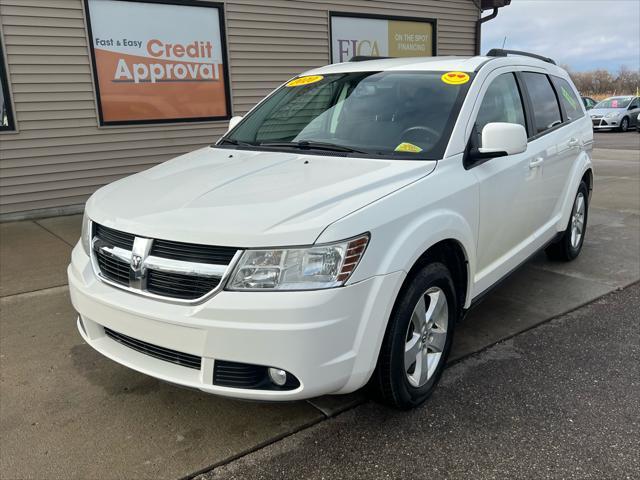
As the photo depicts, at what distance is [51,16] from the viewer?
696 centimetres

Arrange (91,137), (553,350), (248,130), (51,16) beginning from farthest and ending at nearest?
(91,137), (51,16), (248,130), (553,350)

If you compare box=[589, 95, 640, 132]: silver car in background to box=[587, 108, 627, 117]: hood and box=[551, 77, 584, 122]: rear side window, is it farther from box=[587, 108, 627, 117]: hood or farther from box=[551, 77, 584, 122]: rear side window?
box=[551, 77, 584, 122]: rear side window

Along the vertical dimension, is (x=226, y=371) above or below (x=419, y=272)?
below

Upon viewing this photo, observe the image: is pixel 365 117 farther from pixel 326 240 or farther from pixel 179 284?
pixel 179 284

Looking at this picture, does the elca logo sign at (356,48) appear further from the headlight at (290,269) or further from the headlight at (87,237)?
the headlight at (290,269)

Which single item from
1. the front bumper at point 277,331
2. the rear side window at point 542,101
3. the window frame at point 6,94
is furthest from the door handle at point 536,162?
the window frame at point 6,94

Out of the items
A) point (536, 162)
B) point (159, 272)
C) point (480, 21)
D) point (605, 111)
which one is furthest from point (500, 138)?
point (605, 111)

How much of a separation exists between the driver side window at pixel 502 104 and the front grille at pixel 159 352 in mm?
2094

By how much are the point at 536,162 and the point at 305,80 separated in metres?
1.76

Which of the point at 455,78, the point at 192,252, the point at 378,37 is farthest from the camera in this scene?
the point at 378,37

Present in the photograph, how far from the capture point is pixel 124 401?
3.01 m

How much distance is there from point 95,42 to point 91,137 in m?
1.23

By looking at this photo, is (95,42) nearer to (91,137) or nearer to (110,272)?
(91,137)

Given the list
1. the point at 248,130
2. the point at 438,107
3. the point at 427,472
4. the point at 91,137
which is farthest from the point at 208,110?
the point at 427,472
